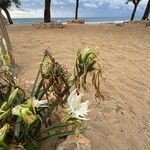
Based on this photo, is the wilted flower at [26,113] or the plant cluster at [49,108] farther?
the plant cluster at [49,108]

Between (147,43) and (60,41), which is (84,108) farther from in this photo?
(147,43)

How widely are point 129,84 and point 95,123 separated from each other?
1830 millimetres

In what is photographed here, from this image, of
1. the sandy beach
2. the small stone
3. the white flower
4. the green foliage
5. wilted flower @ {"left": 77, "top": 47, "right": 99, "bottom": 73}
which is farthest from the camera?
the green foliage

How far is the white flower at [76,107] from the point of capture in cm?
370

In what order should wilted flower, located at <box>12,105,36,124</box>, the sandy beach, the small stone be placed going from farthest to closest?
the sandy beach
the small stone
wilted flower, located at <box>12,105,36,124</box>

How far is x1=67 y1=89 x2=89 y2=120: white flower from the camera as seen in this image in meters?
3.70

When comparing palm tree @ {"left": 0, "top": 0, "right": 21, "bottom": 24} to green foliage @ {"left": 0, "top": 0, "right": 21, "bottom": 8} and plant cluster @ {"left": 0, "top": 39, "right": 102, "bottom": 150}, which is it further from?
plant cluster @ {"left": 0, "top": 39, "right": 102, "bottom": 150}

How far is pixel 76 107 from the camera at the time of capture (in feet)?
12.3

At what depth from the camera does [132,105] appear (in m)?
5.90

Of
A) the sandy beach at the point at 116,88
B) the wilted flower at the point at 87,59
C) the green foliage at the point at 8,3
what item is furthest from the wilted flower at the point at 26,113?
the green foliage at the point at 8,3

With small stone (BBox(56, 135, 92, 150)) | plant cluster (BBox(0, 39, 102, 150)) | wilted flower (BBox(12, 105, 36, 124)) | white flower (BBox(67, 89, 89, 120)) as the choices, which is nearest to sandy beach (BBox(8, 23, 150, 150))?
small stone (BBox(56, 135, 92, 150))

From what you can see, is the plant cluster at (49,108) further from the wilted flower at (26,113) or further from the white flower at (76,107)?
the wilted flower at (26,113)

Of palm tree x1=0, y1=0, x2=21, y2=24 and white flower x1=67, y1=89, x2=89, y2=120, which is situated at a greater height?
white flower x1=67, y1=89, x2=89, y2=120

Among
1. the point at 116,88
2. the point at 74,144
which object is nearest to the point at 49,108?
the point at 74,144
